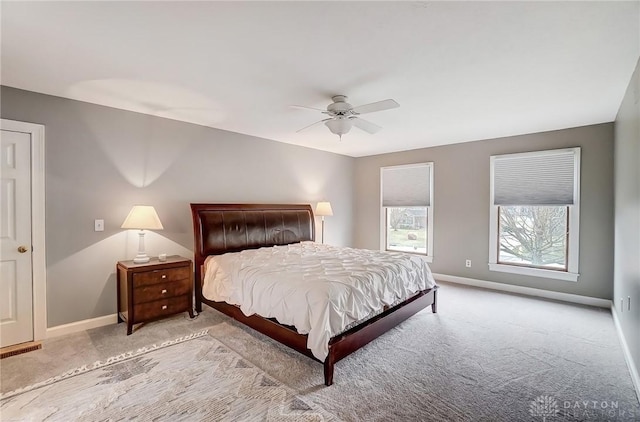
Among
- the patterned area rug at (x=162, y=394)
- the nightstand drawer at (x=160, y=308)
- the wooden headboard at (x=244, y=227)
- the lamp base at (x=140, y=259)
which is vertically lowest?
the patterned area rug at (x=162, y=394)

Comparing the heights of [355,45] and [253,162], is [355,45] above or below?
above

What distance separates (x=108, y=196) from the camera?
138 inches

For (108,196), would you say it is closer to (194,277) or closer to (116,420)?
(194,277)

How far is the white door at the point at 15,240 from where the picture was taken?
288 cm

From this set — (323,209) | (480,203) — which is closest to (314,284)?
(323,209)

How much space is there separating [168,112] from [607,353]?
541 centimetres

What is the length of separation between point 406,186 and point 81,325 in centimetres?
558

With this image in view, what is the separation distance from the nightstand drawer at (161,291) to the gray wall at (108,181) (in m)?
0.56

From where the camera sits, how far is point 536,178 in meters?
4.63

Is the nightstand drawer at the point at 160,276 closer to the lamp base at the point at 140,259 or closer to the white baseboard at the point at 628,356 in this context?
the lamp base at the point at 140,259

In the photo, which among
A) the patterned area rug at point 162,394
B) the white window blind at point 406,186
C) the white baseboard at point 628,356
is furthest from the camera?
the white window blind at point 406,186

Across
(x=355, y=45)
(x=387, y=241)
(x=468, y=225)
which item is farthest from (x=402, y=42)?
(x=387, y=241)

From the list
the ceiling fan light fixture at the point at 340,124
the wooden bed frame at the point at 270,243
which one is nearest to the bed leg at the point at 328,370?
the wooden bed frame at the point at 270,243

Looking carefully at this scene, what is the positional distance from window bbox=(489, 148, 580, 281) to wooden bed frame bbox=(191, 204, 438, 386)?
204cm
